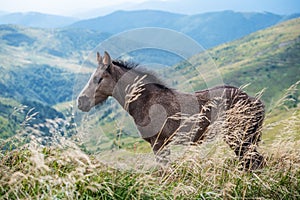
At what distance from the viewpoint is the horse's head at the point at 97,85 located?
8.80 meters

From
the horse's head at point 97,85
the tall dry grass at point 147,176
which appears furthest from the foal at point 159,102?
the tall dry grass at point 147,176

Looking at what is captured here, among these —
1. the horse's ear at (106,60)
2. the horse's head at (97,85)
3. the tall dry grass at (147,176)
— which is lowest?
the tall dry grass at (147,176)

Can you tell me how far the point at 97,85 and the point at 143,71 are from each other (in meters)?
1.22

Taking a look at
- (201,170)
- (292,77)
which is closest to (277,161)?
(201,170)

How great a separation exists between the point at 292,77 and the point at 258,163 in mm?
197747

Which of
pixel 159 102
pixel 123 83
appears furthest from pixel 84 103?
pixel 159 102

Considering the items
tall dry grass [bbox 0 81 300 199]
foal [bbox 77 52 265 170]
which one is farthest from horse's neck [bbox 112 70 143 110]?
tall dry grass [bbox 0 81 300 199]

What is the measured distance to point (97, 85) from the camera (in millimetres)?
8898

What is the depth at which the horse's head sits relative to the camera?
880 cm

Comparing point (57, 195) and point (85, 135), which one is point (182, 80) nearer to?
point (85, 135)

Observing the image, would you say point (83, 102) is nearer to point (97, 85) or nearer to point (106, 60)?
point (97, 85)

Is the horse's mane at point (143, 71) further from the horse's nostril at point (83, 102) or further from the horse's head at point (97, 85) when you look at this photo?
the horse's nostril at point (83, 102)

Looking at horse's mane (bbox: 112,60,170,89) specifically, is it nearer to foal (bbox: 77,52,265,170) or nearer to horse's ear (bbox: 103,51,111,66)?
foal (bbox: 77,52,265,170)

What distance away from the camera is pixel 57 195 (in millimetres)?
4719
